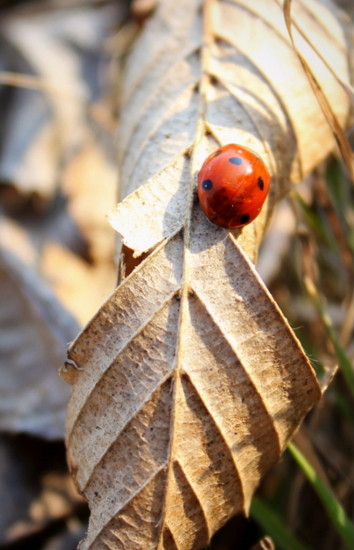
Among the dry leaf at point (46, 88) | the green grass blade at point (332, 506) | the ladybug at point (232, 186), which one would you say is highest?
the dry leaf at point (46, 88)

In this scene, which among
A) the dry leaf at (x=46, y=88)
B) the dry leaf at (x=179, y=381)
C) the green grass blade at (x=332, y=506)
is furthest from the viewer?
the dry leaf at (x=46, y=88)

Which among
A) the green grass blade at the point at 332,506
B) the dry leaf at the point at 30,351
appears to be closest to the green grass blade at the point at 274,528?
the green grass blade at the point at 332,506

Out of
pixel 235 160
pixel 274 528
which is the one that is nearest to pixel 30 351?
pixel 274 528

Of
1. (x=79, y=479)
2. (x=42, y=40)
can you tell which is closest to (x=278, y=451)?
(x=79, y=479)

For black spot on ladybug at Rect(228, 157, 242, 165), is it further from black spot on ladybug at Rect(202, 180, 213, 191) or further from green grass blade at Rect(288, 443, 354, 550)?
green grass blade at Rect(288, 443, 354, 550)

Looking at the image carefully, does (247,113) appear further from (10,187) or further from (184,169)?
(10,187)

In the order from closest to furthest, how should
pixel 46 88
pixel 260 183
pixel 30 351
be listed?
1. pixel 260 183
2. pixel 30 351
3. pixel 46 88

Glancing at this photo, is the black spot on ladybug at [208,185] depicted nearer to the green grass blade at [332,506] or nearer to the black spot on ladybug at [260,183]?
the black spot on ladybug at [260,183]

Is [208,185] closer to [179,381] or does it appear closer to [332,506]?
[179,381]
